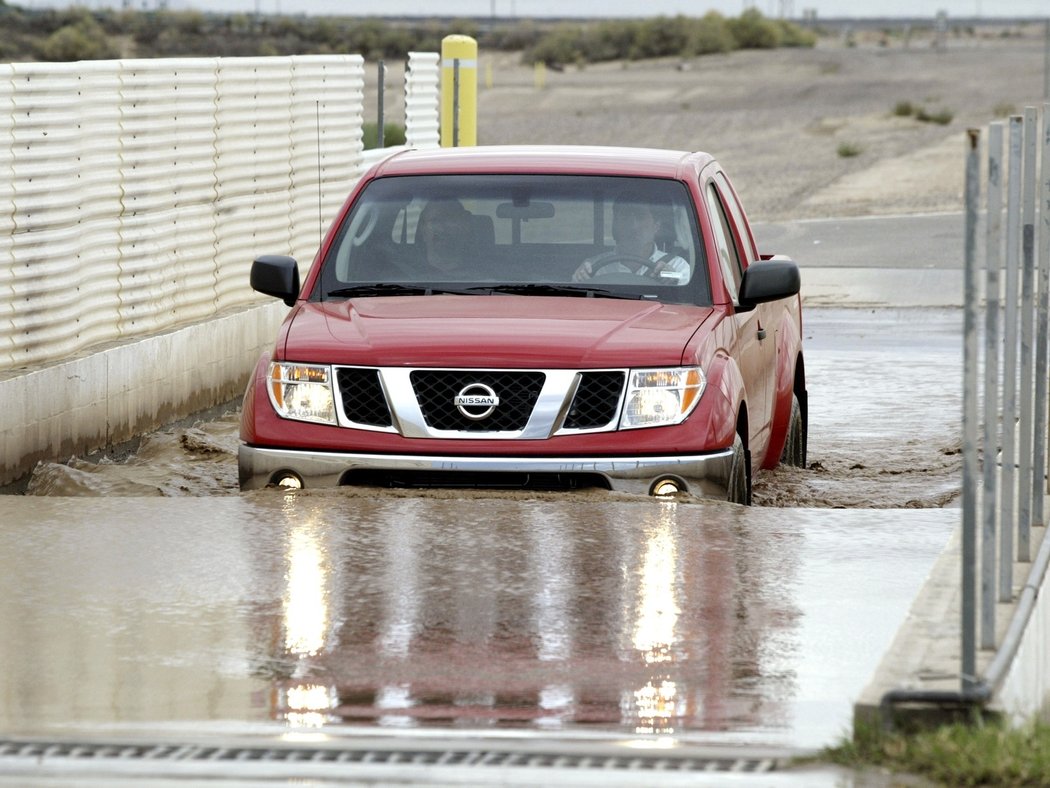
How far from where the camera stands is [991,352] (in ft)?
17.4

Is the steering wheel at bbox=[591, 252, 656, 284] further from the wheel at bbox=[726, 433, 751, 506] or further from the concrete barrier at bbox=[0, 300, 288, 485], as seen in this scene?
the concrete barrier at bbox=[0, 300, 288, 485]

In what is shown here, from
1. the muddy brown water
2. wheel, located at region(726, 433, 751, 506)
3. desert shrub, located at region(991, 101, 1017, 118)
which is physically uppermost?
wheel, located at region(726, 433, 751, 506)

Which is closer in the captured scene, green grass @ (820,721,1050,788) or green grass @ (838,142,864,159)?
green grass @ (820,721,1050,788)

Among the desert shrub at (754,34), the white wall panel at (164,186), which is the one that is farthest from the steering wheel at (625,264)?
the desert shrub at (754,34)

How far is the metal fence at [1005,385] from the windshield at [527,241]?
223cm

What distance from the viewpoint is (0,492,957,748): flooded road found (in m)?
5.35

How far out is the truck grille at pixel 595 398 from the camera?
7.97m

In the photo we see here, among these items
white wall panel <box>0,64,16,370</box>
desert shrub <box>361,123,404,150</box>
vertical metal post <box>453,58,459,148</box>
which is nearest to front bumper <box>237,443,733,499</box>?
white wall panel <box>0,64,16,370</box>

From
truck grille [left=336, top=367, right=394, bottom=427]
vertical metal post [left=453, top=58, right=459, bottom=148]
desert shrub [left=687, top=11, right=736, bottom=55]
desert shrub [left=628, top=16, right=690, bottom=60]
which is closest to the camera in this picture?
truck grille [left=336, top=367, right=394, bottom=427]

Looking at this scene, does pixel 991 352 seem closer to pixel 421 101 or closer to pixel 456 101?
pixel 421 101

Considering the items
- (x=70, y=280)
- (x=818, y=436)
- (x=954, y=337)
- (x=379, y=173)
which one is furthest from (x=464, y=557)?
(x=954, y=337)

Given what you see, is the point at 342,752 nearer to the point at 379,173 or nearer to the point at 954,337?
the point at 379,173

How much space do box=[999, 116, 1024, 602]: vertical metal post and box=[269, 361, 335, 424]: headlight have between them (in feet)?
10.2

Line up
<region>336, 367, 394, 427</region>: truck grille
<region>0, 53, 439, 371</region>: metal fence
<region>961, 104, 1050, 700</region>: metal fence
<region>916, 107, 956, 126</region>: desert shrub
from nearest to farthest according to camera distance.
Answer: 1. <region>961, 104, 1050, 700</region>: metal fence
2. <region>336, 367, 394, 427</region>: truck grille
3. <region>0, 53, 439, 371</region>: metal fence
4. <region>916, 107, 956, 126</region>: desert shrub
